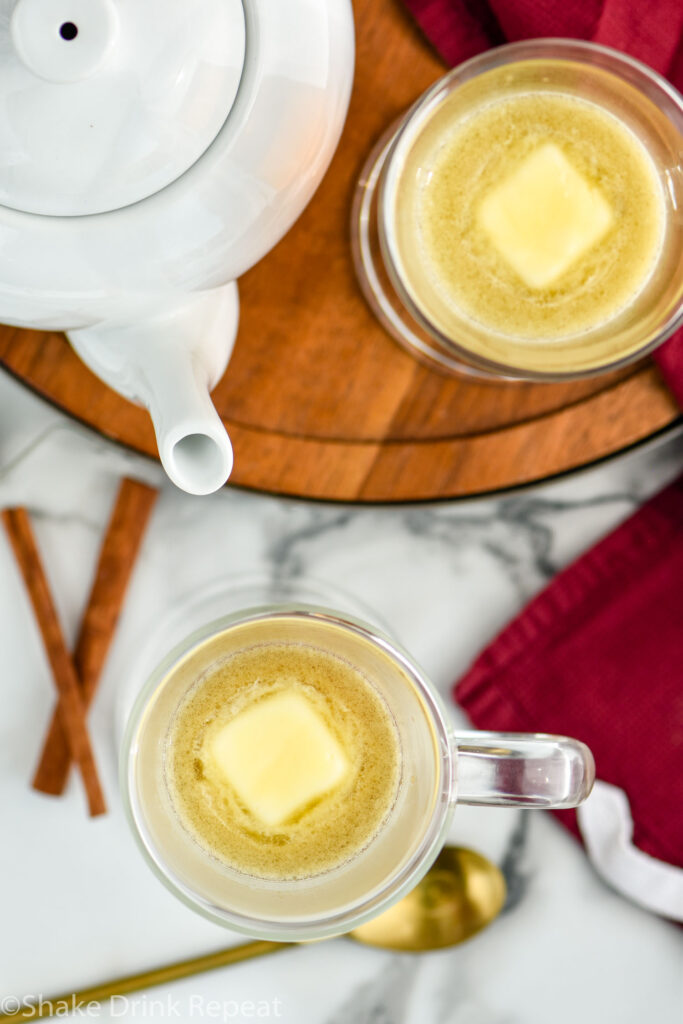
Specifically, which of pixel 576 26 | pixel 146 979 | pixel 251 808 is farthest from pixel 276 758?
pixel 576 26

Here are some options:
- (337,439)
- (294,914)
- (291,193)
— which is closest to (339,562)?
(337,439)

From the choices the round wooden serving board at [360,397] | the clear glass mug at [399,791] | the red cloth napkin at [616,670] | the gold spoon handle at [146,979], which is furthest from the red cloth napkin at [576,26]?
the gold spoon handle at [146,979]

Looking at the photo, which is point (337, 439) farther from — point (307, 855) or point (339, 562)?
point (307, 855)

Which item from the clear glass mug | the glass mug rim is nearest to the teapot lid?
the glass mug rim

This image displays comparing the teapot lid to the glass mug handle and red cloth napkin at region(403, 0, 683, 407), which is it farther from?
the glass mug handle

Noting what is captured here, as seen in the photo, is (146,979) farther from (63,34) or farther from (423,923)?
(63,34)

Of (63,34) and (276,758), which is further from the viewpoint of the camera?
(276,758)
